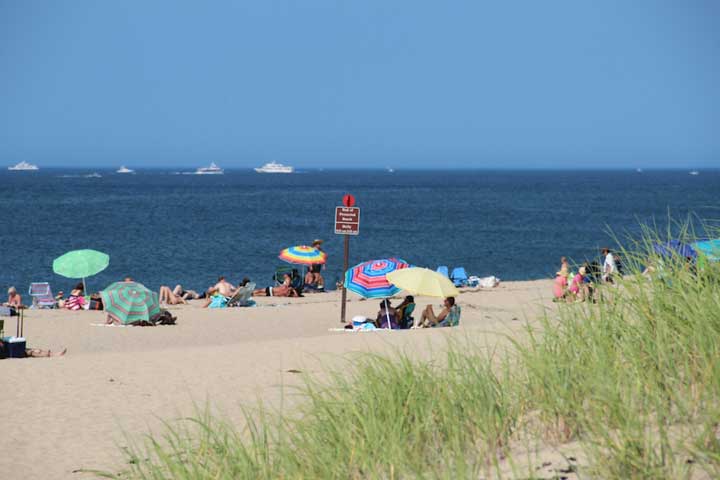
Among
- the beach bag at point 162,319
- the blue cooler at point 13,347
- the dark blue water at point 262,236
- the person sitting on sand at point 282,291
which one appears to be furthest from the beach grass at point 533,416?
the person sitting on sand at point 282,291

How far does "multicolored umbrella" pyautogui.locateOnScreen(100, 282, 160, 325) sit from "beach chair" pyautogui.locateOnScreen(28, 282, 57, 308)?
13.3 feet

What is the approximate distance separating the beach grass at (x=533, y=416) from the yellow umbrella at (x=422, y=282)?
8.00m

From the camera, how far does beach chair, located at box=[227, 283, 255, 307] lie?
61.3 feet

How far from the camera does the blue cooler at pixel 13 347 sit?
11.7 m

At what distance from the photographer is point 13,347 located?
461 inches

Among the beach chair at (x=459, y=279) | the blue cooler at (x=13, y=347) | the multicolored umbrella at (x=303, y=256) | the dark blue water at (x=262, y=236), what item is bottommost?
the dark blue water at (x=262, y=236)

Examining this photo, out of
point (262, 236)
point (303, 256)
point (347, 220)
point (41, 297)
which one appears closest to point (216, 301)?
point (303, 256)

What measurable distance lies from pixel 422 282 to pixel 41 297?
9460 mm

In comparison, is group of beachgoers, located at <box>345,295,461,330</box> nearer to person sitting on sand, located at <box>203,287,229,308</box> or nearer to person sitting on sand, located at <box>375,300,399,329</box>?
person sitting on sand, located at <box>375,300,399,329</box>

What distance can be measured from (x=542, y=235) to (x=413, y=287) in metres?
40.3

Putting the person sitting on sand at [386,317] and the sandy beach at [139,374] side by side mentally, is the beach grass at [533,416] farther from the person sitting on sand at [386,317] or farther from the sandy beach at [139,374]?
the person sitting on sand at [386,317]

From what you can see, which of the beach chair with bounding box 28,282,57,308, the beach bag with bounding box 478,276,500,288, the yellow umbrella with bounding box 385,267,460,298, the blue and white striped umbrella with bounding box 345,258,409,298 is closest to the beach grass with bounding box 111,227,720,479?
the yellow umbrella with bounding box 385,267,460,298

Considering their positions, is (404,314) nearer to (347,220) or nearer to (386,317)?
(386,317)

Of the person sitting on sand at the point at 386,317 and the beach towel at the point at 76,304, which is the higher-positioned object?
the person sitting on sand at the point at 386,317
